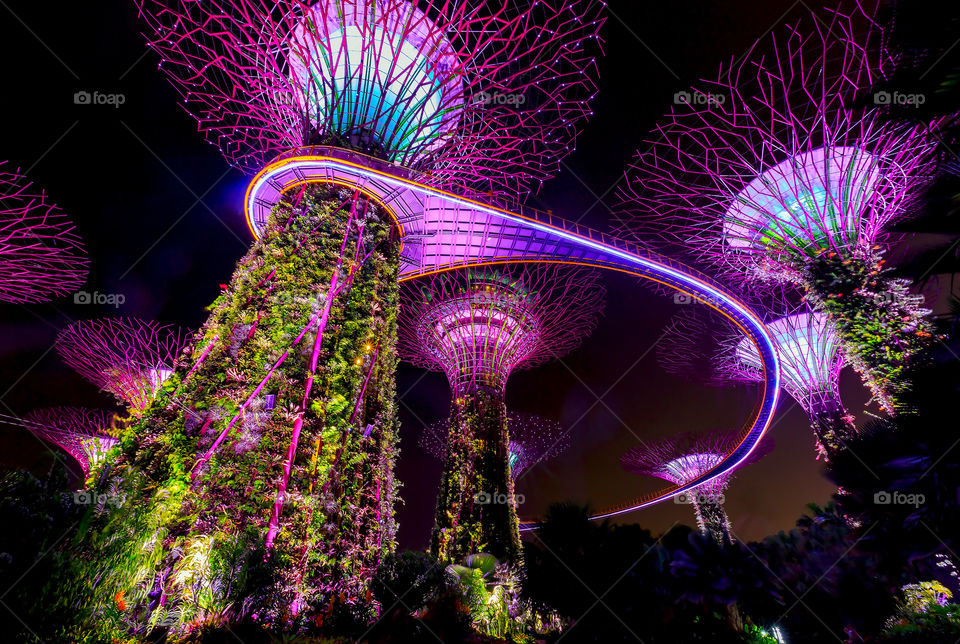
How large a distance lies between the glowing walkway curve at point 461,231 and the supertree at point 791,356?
0.88 metres

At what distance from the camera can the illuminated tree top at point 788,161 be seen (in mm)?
7633

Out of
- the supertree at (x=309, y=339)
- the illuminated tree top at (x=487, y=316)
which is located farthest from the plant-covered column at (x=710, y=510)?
the supertree at (x=309, y=339)

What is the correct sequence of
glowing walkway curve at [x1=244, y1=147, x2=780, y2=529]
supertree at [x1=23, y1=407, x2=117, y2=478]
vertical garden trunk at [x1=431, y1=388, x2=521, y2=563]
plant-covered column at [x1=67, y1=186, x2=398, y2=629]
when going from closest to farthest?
plant-covered column at [x1=67, y1=186, x2=398, y2=629]
glowing walkway curve at [x1=244, y1=147, x2=780, y2=529]
vertical garden trunk at [x1=431, y1=388, x2=521, y2=563]
supertree at [x1=23, y1=407, x2=117, y2=478]

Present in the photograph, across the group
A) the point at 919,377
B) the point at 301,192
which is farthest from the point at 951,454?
the point at 301,192

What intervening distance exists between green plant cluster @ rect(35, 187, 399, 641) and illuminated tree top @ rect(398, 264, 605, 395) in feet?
23.6

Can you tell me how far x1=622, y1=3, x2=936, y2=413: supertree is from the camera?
7293mm

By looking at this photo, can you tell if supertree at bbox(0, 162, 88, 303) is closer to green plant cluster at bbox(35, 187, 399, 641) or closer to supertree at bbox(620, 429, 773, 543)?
green plant cluster at bbox(35, 187, 399, 641)

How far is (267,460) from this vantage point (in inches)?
207

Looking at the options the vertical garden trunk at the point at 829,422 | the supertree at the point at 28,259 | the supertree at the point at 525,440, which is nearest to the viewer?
the supertree at the point at 28,259

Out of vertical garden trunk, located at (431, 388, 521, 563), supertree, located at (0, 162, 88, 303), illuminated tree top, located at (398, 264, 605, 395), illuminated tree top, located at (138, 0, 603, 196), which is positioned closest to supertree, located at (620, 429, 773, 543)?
illuminated tree top, located at (398, 264, 605, 395)

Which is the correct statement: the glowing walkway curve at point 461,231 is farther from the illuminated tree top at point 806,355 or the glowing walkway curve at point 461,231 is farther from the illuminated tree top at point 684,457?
the illuminated tree top at point 684,457

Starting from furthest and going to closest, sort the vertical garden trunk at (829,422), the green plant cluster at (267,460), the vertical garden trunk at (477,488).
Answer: the vertical garden trunk at (829,422)
the vertical garden trunk at (477,488)
the green plant cluster at (267,460)

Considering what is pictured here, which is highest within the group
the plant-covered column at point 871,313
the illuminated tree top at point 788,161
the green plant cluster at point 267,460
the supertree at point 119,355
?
the illuminated tree top at point 788,161

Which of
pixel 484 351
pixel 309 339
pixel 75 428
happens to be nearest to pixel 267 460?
pixel 309 339
